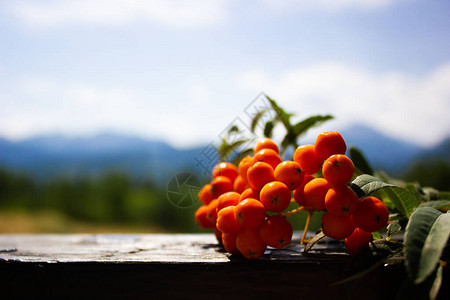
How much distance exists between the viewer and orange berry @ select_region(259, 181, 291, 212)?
0.66m

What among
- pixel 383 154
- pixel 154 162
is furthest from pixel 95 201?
pixel 383 154

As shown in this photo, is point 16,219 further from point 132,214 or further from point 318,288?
point 318,288

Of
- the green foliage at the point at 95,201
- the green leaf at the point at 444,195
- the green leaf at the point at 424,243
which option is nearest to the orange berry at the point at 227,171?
the green leaf at the point at 424,243

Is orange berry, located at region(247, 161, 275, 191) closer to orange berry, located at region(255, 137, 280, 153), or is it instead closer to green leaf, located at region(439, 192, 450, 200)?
orange berry, located at region(255, 137, 280, 153)

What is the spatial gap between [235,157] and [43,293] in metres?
0.56

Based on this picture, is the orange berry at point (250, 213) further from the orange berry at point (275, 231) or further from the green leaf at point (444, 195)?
the green leaf at point (444, 195)

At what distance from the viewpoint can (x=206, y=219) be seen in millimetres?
986

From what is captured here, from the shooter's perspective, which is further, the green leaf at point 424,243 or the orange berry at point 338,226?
the orange berry at point 338,226

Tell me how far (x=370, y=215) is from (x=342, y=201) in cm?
5

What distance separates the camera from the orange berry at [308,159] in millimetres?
719

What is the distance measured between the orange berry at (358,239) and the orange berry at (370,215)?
0.12 feet

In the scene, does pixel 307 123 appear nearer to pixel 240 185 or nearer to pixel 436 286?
pixel 240 185

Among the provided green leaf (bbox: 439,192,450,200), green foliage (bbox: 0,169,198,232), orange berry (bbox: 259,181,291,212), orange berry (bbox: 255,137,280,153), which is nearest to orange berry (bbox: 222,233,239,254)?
orange berry (bbox: 259,181,291,212)

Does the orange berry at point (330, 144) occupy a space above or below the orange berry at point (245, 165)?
above
